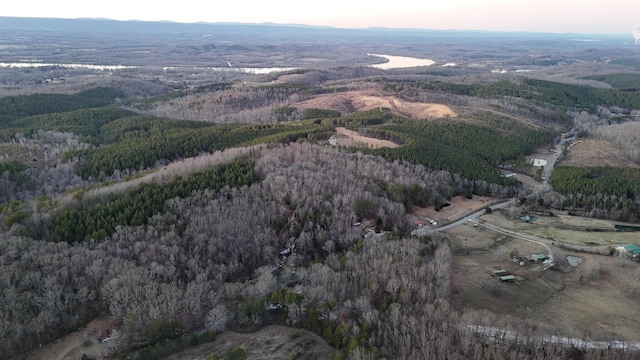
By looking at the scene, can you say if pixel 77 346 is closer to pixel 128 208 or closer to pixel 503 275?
pixel 128 208

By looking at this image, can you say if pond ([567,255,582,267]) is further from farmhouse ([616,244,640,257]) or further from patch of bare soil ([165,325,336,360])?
patch of bare soil ([165,325,336,360])

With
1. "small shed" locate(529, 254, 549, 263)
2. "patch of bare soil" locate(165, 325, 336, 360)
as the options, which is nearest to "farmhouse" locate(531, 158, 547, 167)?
"small shed" locate(529, 254, 549, 263)

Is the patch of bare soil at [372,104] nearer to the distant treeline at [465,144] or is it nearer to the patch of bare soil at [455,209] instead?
the distant treeline at [465,144]

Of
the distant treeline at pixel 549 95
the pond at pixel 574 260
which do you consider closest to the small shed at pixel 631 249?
the pond at pixel 574 260

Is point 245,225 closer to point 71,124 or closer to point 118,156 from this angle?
point 118,156

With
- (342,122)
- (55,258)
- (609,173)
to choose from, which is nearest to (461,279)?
(55,258)

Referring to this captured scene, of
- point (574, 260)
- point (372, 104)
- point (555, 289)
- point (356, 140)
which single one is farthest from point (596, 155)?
point (555, 289)
